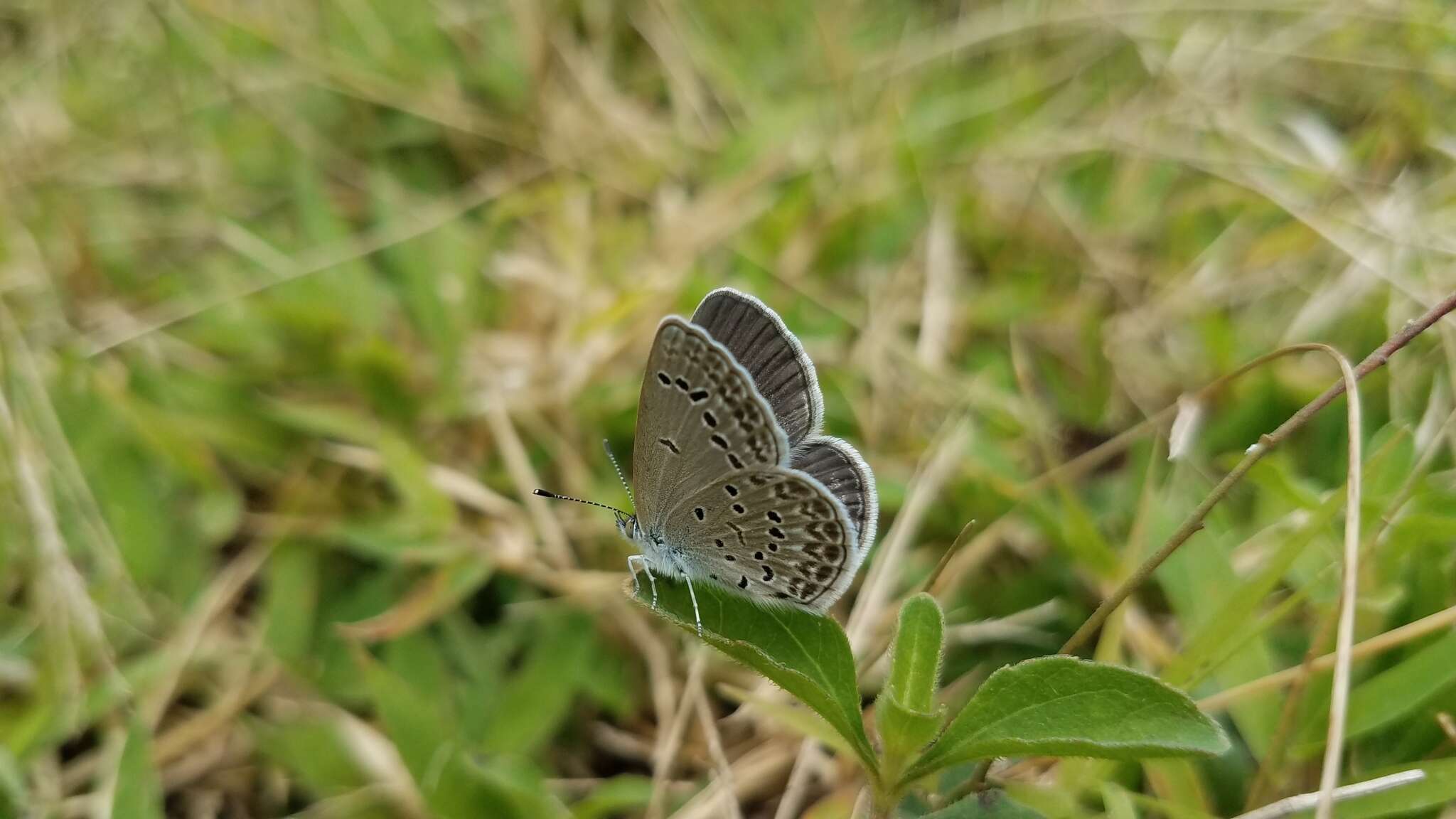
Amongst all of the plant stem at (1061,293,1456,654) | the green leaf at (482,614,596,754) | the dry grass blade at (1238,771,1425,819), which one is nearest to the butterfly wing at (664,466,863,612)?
the plant stem at (1061,293,1456,654)

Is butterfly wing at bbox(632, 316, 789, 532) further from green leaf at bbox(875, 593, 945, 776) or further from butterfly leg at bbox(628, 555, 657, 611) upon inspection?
green leaf at bbox(875, 593, 945, 776)

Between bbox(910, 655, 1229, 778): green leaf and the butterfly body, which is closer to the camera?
bbox(910, 655, 1229, 778): green leaf

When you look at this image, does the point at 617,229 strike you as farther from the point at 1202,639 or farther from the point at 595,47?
the point at 1202,639

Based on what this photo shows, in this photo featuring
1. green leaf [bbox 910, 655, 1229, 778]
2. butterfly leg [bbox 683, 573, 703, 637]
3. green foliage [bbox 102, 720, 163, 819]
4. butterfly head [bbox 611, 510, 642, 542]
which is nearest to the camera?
green leaf [bbox 910, 655, 1229, 778]

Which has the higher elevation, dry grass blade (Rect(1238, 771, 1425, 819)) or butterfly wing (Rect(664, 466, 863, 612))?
butterfly wing (Rect(664, 466, 863, 612))

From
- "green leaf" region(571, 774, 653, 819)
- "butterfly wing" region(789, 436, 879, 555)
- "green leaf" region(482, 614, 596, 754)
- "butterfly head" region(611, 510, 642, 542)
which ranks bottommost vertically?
"green leaf" region(571, 774, 653, 819)

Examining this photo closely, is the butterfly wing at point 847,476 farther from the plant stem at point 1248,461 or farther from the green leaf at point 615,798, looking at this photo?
the green leaf at point 615,798

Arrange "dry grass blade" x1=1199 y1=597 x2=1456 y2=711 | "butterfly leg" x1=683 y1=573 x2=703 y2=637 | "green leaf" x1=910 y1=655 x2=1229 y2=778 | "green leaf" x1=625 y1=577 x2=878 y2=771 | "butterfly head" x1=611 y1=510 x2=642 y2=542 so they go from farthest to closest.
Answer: "butterfly head" x1=611 y1=510 x2=642 y2=542 → "dry grass blade" x1=1199 y1=597 x2=1456 y2=711 → "butterfly leg" x1=683 y1=573 x2=703 y2=637 → "green leaf" x1=625 y1=577 x2=878 y2=771 → "green leaf" x1=910 y1=655 x2=1229 y2=778

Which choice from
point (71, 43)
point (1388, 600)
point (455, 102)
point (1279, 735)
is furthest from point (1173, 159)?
point (71, 43)
